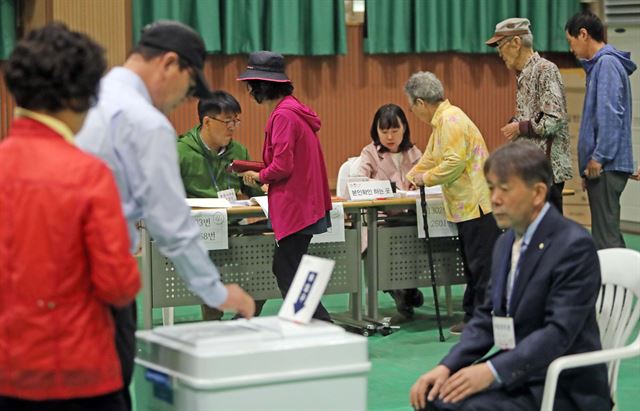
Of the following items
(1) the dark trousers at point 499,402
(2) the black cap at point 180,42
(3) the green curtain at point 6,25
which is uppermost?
(3) the green curtain at point 6,25

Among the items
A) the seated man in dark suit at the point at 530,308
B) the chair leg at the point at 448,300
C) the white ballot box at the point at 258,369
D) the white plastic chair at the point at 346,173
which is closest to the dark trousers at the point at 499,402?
the seated man in dark suit at the point at 530,308

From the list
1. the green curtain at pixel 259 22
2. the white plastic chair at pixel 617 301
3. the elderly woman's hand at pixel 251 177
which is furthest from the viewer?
the green curtain at pixel 259 22

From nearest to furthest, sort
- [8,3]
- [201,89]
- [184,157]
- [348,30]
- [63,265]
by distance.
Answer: [63,265]
[201,89]
[184,157]
[8,3]
[348,30]

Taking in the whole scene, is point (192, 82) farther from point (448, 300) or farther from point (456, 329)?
point (448, 300)

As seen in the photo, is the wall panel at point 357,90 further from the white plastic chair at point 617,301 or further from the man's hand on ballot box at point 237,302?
the man's hand on ballot box at point 237,302

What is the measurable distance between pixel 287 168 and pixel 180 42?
2545 mm

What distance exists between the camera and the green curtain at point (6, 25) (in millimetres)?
7691

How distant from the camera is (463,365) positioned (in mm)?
3021

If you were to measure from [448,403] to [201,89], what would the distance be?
106 centimetres

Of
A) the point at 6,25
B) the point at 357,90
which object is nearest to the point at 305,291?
the point at 6,25

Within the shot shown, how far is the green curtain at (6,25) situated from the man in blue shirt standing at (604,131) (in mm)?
4040

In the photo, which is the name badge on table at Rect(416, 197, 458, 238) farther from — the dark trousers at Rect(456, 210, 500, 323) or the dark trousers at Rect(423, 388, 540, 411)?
the dark trousers at Rect(423, 388, 540, 411)

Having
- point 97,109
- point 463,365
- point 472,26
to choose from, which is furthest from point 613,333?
point 472,26

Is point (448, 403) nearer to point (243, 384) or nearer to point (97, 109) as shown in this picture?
point (243, 384)
